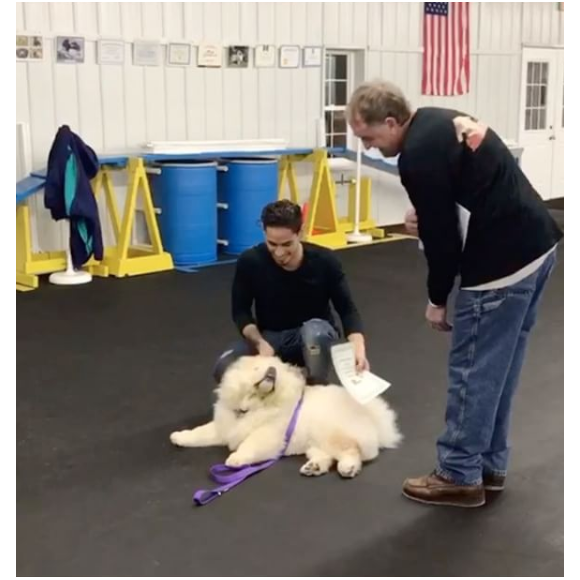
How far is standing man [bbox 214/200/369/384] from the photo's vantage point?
3.28 meters

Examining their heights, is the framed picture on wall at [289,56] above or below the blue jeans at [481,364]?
above

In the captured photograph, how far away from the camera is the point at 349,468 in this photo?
289 cm

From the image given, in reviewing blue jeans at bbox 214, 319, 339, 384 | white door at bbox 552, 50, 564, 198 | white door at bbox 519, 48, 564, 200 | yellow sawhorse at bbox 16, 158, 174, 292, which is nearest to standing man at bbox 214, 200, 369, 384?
blue jeans at bbox 214, 319, 339, 384

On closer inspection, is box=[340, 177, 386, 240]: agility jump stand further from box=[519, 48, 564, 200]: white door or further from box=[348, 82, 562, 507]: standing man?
box=[348, 82, 562, 507]: standing man

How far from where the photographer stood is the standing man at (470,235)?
241 centimetres

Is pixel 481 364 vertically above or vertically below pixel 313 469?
above

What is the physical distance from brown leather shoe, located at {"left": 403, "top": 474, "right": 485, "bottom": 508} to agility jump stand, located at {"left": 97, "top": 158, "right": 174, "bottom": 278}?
13.1 feet

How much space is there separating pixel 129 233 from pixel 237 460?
377 centimetres

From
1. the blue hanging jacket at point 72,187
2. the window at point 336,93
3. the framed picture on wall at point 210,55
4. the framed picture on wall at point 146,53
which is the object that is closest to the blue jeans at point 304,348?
the blue hanging jacket at point 72,187

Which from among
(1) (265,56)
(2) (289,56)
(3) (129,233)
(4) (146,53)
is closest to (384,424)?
(3) (129,233)

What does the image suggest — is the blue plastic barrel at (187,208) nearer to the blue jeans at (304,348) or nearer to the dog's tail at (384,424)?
the blue jeans at (304,348)

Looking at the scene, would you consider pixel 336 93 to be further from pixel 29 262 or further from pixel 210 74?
pixel 29 262

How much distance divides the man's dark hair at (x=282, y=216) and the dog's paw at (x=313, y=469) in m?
0.84

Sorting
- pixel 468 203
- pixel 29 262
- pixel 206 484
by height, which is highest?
pixel 468 203
